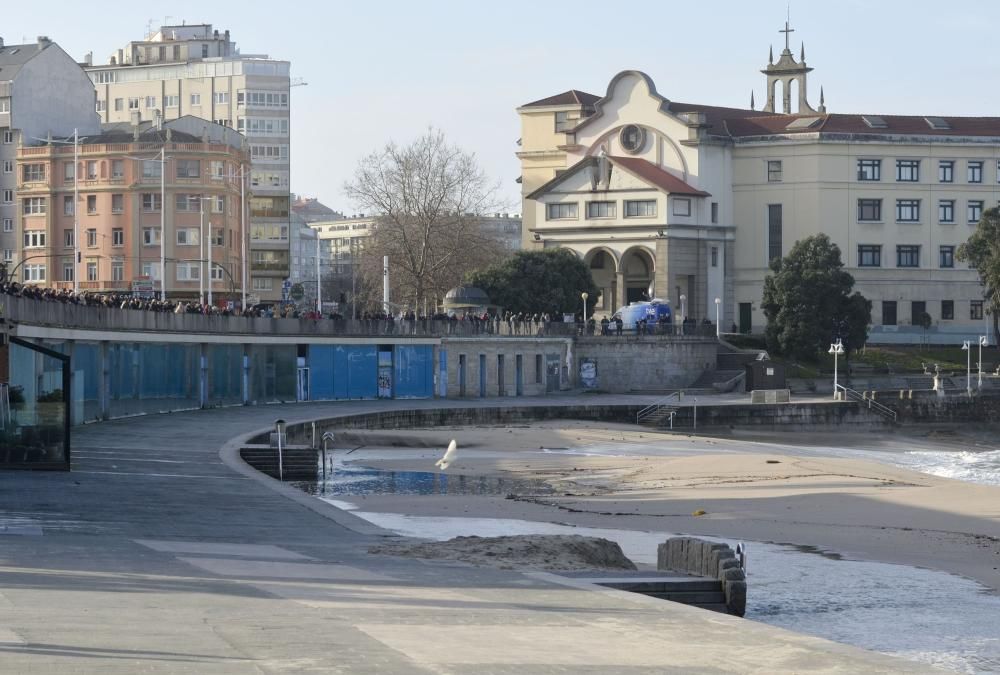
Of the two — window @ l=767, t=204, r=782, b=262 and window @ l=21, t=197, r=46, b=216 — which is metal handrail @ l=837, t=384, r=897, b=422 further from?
window @ l=21, t=197, r=46, b=216

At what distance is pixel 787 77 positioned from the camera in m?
156

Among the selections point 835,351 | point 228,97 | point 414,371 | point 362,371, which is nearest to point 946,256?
point 835,351

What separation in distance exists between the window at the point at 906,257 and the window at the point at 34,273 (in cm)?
6422

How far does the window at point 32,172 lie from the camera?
4240 inches

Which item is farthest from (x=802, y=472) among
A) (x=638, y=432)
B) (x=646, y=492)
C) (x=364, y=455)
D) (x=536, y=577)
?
(x=536, y=577)

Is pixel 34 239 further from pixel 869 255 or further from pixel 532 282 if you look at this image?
pixel 869 255

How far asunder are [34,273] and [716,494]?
259ft

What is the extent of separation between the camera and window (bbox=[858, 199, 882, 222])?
120 meters

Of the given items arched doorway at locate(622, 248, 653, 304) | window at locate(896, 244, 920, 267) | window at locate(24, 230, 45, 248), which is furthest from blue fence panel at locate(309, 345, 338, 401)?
window at locate(896, 244, 920, 267)

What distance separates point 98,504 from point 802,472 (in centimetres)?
2688

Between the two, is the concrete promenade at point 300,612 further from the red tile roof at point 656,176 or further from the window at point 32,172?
the red tile roof at point 656,176

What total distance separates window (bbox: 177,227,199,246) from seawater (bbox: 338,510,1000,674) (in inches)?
3051

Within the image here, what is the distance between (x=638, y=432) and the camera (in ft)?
247

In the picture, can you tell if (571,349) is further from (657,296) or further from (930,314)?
(930,314)
